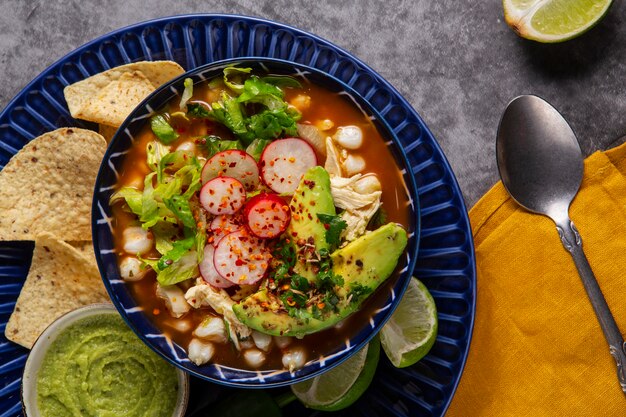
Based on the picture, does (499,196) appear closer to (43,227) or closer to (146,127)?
(146,127)

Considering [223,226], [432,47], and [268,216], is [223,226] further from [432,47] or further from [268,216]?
[432,47]

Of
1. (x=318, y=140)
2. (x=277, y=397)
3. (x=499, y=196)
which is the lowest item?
(x=277, y=397)

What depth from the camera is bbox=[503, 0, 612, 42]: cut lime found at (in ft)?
9.54

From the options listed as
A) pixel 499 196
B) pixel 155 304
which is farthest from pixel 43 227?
pixel 499 196

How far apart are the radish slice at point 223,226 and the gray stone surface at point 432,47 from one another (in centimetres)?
105

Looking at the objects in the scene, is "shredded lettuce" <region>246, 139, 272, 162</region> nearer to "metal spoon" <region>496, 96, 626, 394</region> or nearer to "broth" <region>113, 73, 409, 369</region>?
"broth" <region>113, 73, 409, 369</region>

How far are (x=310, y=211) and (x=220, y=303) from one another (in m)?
0.46

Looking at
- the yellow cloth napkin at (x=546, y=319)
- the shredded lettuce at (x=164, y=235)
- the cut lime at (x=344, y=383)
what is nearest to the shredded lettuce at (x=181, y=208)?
the shredded lettuce at (x=164, y=235)

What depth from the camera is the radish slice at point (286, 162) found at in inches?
92.0

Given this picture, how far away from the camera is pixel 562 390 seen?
291 centimetres

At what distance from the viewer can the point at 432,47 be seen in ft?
9.94

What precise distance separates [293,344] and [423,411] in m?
0.70

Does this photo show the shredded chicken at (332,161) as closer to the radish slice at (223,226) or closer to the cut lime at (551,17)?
the radish slice at (223,226)

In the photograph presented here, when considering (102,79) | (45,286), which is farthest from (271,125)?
(45,286)
